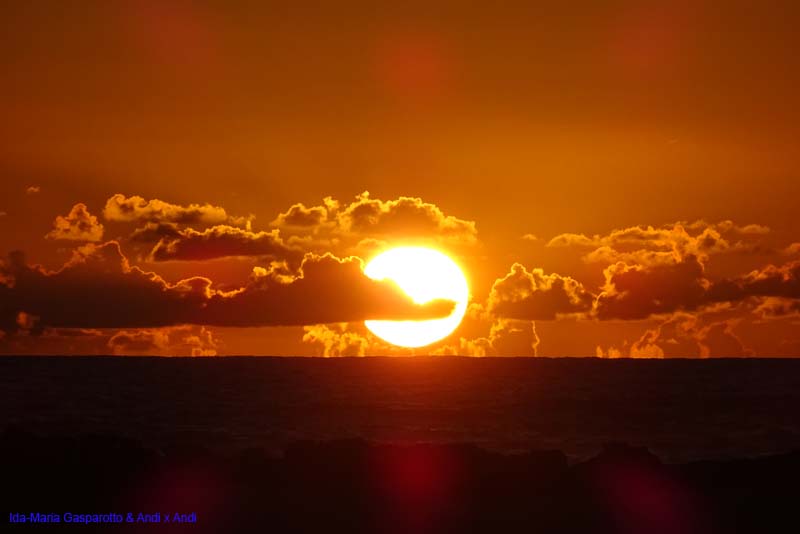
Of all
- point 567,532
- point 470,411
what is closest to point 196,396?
point 470,411

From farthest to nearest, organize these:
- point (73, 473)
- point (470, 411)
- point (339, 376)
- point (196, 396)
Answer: point (339, 376), point (196, 396), point (470, 411), point (73, 473)

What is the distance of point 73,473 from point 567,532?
511 inches

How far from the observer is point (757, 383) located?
434ft

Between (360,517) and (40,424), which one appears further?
(40,424)

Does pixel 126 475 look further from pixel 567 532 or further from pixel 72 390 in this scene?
pixel 72 390

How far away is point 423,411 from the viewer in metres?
84.4

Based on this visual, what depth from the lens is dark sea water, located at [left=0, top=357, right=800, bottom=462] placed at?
6562 centimetres

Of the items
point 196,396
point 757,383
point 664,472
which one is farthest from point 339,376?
point 664,472

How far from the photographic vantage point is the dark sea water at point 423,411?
65.6 metres

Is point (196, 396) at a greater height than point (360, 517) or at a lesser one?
greater

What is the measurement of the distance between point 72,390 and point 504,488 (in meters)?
86.1

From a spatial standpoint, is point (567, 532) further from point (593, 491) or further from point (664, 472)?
point (664, 472)

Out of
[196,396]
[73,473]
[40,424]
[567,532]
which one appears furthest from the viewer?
[196,396]

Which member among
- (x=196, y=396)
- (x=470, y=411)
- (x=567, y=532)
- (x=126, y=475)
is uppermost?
(x=196, y=396)
